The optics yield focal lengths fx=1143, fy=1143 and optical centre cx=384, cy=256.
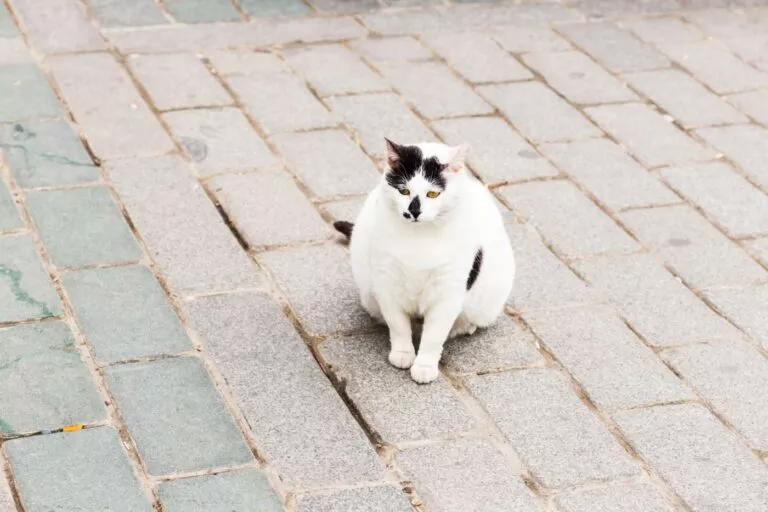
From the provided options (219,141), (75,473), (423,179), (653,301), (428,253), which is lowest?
(219,141)

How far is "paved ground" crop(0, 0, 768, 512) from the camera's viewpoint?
3461 millimetres

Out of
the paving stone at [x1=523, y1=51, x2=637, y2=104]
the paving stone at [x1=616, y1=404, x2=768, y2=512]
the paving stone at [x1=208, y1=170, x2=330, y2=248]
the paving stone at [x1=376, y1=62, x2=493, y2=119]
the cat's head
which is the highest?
the cat's head

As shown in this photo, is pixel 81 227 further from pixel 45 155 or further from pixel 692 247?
pixel 692 247

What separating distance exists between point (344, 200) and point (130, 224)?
0.91 metres

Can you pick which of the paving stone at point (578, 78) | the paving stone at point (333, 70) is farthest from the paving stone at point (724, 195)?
the paving stone at point (333, 70)

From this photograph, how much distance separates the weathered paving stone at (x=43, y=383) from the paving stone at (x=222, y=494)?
1.42 ft

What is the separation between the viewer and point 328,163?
5180 millimetres

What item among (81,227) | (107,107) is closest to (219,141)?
(107,107)

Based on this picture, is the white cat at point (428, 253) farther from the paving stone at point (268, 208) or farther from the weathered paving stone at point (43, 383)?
the weathered paving stone at point (43, 383)

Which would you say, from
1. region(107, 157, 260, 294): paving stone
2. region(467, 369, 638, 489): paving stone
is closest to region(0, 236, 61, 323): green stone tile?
region(107, 157, 260, 294): paving stone

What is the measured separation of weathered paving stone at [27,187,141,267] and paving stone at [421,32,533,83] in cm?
225

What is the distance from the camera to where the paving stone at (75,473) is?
322 cm

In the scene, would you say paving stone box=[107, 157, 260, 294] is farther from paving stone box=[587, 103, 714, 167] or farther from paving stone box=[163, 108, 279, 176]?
paving stone box=[587, 103, 714, 167]

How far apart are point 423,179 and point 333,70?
8.76 ft
